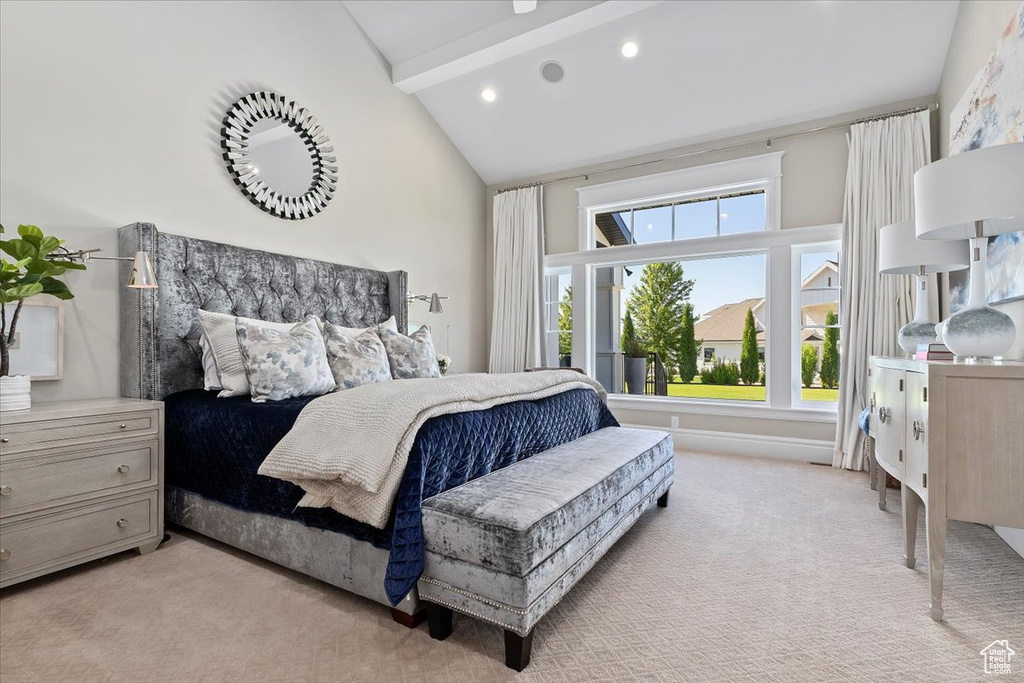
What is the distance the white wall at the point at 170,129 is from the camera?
238cm

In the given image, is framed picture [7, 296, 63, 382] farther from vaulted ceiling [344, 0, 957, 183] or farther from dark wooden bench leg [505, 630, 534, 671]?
vaulted ceiling [344, 0, 957, 183]

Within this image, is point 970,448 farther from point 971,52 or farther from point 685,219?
point 685,219

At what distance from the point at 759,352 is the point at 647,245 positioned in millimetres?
1377

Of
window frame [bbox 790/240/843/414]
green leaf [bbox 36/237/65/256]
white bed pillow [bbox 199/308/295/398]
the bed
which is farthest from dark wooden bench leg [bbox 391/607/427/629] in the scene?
window frame [bbox 790/240/843/414]

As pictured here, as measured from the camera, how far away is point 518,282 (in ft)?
16.9

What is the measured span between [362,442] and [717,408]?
3.49 m

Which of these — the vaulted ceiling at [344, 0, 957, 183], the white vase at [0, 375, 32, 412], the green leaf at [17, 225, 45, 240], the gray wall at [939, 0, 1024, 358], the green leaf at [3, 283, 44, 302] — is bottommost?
the white vase at [0, 375, 32, 412]

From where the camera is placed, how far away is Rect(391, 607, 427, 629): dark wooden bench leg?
161 centimetres

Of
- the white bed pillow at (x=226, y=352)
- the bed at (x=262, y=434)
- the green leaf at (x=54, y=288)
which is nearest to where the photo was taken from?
the bed at (x=262, y=434)

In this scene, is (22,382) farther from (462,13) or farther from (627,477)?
(462,13)

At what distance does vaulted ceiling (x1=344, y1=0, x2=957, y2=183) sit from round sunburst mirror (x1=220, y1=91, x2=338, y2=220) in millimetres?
1177

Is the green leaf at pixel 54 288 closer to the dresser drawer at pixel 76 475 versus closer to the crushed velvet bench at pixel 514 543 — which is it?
the dresser drawer at pixel 76 475

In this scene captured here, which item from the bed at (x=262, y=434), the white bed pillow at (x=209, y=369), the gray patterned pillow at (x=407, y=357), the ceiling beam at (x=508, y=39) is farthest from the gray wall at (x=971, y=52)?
Answer: the white bed pillow at (x=209, y=369)

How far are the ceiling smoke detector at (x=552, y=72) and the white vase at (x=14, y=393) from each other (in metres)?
3.91
